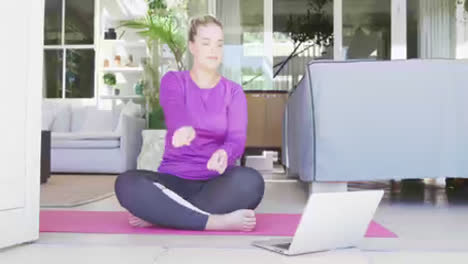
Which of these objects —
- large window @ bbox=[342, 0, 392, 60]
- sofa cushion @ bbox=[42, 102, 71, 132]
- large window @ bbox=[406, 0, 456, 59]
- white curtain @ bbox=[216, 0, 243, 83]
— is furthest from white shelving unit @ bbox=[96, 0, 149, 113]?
large window @ bbox=[406, 0, 456, 59]

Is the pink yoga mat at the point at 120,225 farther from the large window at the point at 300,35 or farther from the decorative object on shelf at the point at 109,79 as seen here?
the large window at the point at 300,35

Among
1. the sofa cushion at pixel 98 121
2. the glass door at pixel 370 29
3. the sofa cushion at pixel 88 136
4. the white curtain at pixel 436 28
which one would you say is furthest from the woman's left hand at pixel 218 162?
the white curtain at pixel 436 28

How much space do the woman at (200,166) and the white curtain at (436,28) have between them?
637 cm

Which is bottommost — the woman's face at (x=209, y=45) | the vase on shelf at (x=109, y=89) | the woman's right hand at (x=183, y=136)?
the woman's right hand at (x=183, y=136)

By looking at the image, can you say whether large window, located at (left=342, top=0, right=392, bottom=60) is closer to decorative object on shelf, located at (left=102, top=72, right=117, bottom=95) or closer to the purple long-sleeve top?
decorative object on shelf, located at (left=102, top=72, right=117, bottom=95)

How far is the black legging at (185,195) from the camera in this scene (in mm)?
1692

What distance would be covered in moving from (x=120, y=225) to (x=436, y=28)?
6.94m

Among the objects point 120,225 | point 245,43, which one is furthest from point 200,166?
point 245,43

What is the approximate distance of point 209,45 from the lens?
1.75 meters

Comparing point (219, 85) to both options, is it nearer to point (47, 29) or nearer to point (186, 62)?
point (186, 62)

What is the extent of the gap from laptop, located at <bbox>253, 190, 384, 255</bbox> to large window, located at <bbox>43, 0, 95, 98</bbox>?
20.7ft

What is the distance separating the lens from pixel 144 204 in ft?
5.62

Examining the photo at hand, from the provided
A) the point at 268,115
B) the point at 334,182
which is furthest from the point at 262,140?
the point at 334,182

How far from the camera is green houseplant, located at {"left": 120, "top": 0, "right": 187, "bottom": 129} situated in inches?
207
